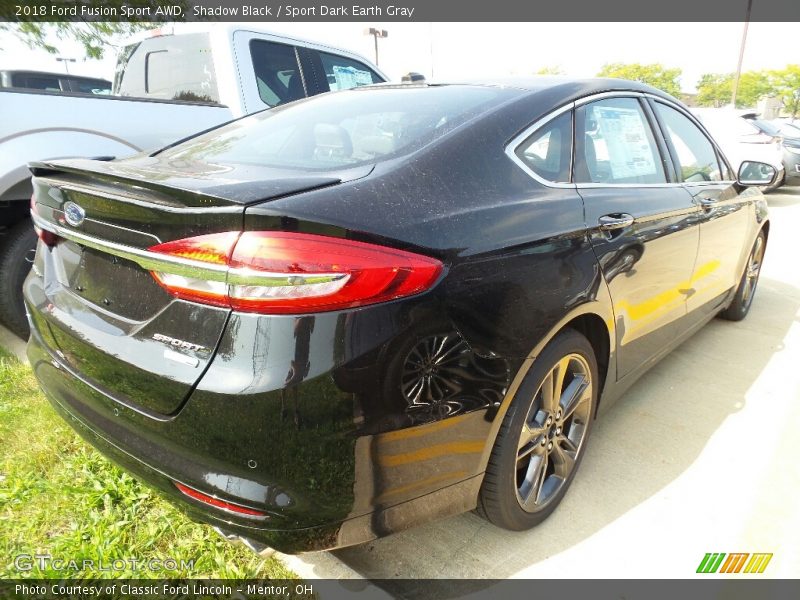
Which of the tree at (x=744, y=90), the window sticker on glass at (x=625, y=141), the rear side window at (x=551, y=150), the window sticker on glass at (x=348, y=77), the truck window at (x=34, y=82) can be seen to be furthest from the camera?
the tree at (x=744, y=90)

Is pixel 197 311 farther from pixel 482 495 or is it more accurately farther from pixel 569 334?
pixel 569 334

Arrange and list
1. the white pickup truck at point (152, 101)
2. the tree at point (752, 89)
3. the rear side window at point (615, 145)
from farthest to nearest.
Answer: the tree at point (752, 89) < the white pickup truck at point (152, 101) < the rear side window at point (615, 145)

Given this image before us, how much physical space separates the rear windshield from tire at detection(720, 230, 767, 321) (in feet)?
10.1

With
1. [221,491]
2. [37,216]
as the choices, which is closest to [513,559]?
[221,491]

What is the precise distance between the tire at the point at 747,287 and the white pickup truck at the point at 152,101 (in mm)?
3615

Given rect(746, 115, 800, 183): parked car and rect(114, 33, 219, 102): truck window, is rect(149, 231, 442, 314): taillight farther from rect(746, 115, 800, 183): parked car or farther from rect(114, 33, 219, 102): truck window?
rect(746, 115, 800, 183): parked car

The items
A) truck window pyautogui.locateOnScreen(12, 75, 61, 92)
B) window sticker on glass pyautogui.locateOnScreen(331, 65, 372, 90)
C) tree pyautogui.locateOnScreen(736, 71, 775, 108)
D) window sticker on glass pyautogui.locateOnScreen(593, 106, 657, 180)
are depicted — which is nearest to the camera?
window sticker on glass pyautogui.locateOnScreen(593, 106, 657, 180)

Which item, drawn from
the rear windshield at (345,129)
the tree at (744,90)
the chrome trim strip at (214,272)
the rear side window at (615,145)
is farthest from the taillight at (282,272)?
the tree at (744,90)

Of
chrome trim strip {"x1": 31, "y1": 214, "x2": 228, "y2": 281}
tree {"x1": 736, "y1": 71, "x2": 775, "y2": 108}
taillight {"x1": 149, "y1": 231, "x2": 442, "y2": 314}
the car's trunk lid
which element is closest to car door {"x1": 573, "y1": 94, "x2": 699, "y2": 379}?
taillight {"x1": 149, "y1": 231, "x2": 442, "y2": 314}

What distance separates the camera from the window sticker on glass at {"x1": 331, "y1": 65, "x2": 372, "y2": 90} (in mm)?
4980

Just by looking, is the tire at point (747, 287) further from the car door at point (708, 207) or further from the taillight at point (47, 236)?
the taillight at point (47, 236)

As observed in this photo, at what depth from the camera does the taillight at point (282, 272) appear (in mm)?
1288

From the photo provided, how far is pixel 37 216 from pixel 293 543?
1454mm

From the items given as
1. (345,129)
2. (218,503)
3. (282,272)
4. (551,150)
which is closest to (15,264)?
(345,129)
